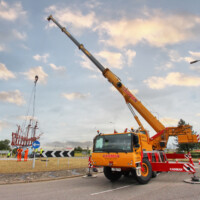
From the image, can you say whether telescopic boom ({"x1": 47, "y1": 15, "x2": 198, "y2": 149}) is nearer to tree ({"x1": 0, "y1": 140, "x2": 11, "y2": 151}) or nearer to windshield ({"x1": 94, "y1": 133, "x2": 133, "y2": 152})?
windshield ({"x1": 94, "y1": 133, "x2": 133, "y2": 152})

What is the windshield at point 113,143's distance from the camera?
746cm

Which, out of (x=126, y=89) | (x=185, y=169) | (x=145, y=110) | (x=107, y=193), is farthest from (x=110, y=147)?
(x=126, y=89)

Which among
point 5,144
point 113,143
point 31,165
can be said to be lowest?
point 31,165

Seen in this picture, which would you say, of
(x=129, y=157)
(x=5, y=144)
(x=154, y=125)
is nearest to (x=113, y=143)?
(x=129, y=157)

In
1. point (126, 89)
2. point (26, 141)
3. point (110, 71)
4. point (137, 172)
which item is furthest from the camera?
point (26, 141)

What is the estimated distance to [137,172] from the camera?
23.4 feet

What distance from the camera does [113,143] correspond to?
7863 mm

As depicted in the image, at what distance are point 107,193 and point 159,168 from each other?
336cm

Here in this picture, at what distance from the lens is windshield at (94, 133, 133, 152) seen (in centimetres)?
746

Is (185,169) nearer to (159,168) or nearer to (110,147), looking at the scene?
(159,168)

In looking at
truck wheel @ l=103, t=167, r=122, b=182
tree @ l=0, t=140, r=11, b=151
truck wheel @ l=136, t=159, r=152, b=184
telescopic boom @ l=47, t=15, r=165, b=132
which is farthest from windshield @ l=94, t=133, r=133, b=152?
tree @ l=0, t=140, r=11, b=151

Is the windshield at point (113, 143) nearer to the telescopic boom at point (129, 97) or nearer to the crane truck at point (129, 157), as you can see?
the crane truck at point (129, 157)

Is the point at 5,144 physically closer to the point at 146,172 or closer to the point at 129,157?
the point at 146,172

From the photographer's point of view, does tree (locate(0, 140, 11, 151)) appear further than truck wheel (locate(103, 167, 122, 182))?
Yes
